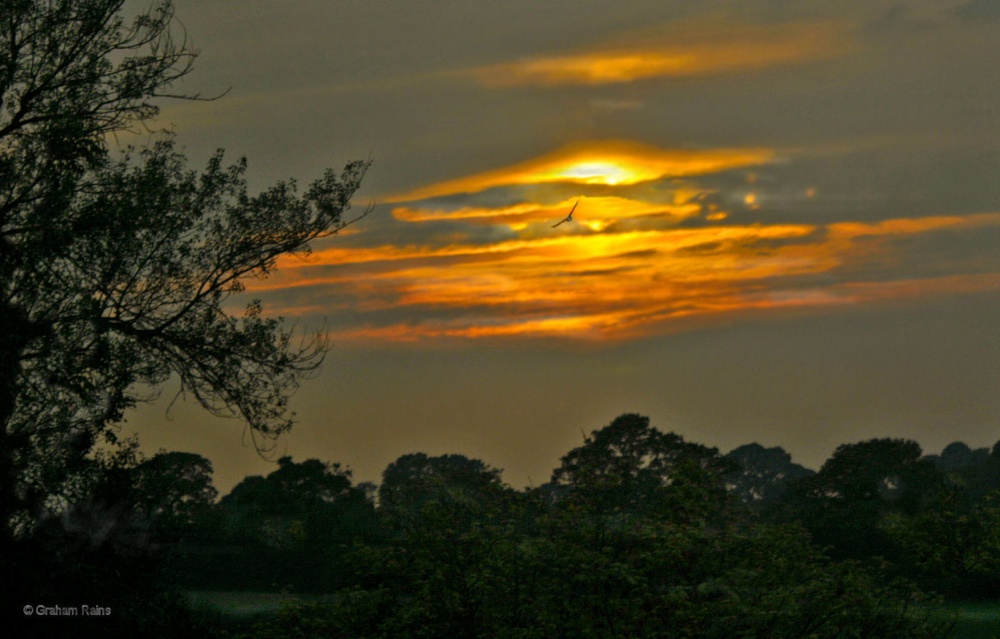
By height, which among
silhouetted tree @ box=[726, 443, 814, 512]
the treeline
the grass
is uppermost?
silhouetted tree @ box=[726, 443, 814, 512]

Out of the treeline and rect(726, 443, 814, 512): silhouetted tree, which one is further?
rect(726, 443, 814, 512): silhouetted tree

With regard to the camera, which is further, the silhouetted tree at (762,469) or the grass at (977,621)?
the silhouetted tree at (762,469)

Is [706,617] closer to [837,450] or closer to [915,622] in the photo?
[915,622]

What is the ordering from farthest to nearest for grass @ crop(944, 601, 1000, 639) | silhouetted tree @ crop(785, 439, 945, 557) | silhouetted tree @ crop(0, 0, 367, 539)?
silhouetted tree @ crop(785, 439, 945, 557), grass @ crop(944, 601, 1000, 639), silhouetted tree @ crop(0, 0, 367, 539)

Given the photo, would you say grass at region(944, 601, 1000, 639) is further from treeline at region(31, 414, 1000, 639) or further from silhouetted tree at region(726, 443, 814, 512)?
silhouetted tree at region(726, 443, 814, 512)

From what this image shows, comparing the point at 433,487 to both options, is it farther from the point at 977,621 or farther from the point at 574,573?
the point at 574,573

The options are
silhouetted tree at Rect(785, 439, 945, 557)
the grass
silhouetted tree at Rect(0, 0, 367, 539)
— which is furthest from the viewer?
silhouetted tree at Rect(785, 439, 945, 557)

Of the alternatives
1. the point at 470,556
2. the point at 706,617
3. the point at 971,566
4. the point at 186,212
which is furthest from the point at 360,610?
the point at 971,566

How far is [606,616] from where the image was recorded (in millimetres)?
26641

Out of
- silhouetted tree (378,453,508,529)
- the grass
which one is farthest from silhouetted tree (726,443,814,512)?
the grass

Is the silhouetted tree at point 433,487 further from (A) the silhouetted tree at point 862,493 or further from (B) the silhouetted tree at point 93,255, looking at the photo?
(A) the silhouetted tree at point 862,493

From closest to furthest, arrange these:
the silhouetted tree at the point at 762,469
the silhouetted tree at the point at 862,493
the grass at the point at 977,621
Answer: the grass at the point at 977,621, the silhouetted tree at the point at 862,493, the silhouetted tree at the point at 762,469

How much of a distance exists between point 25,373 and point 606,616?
1427 cm

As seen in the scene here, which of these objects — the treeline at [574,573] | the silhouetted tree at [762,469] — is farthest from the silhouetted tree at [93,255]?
the silhouetted tree at [762,469]
